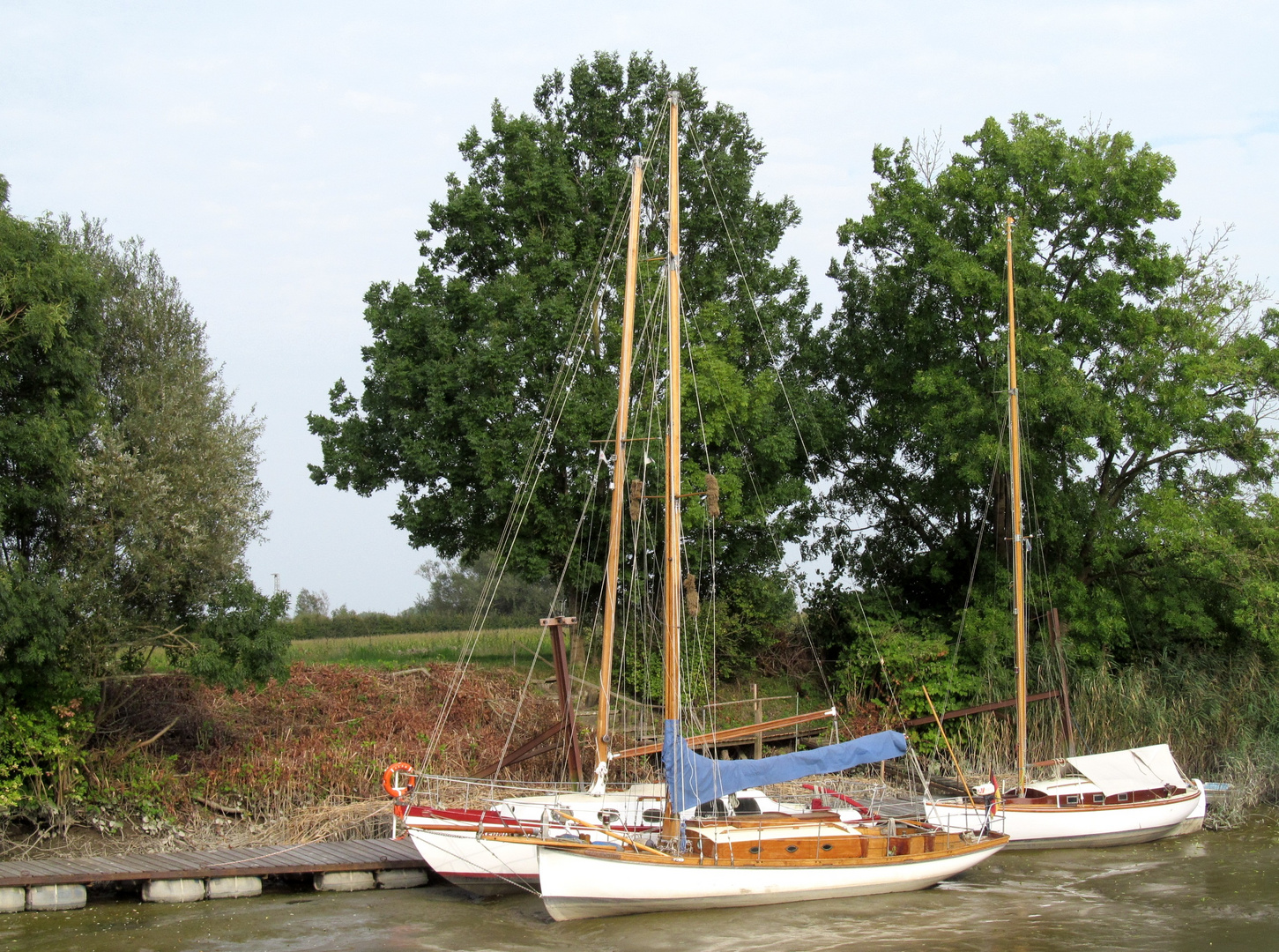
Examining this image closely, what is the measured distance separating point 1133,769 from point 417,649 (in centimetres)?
2144

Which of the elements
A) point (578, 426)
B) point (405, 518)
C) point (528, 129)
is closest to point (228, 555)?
point (405, 518)

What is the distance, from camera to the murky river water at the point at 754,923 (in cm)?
1630

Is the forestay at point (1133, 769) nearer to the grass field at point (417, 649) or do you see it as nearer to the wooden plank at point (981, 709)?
the wooden plank at point (981, 709)

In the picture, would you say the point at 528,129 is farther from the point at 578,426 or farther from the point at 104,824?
the point at 104,824

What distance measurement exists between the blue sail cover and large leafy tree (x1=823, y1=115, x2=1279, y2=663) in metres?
11.0

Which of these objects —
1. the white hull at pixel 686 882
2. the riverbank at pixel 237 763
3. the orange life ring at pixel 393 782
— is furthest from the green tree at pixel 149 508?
the white hull at pixel 686 882

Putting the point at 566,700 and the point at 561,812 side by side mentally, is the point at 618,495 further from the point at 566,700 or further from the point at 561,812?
the point at 561,812

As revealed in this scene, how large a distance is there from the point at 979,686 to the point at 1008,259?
11.3 m

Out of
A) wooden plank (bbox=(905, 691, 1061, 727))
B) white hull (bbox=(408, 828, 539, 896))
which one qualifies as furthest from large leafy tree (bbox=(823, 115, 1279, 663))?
white hull (bbox=(408, 828, 539, 896))

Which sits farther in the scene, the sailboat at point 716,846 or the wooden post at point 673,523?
the wooden post at point 673,523

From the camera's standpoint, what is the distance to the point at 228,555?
23.5m

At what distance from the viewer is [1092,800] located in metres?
23.5

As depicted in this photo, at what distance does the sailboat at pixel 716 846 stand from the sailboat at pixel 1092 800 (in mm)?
2906

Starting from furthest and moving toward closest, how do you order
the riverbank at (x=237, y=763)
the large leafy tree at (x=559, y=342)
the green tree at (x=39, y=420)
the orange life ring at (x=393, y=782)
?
the large leafy tree at (x=559, y=342) → the riverbank at (x=237, y=763) → the green tree at (x=39, y=420) → the orange life ring at (x=393, y=782)
